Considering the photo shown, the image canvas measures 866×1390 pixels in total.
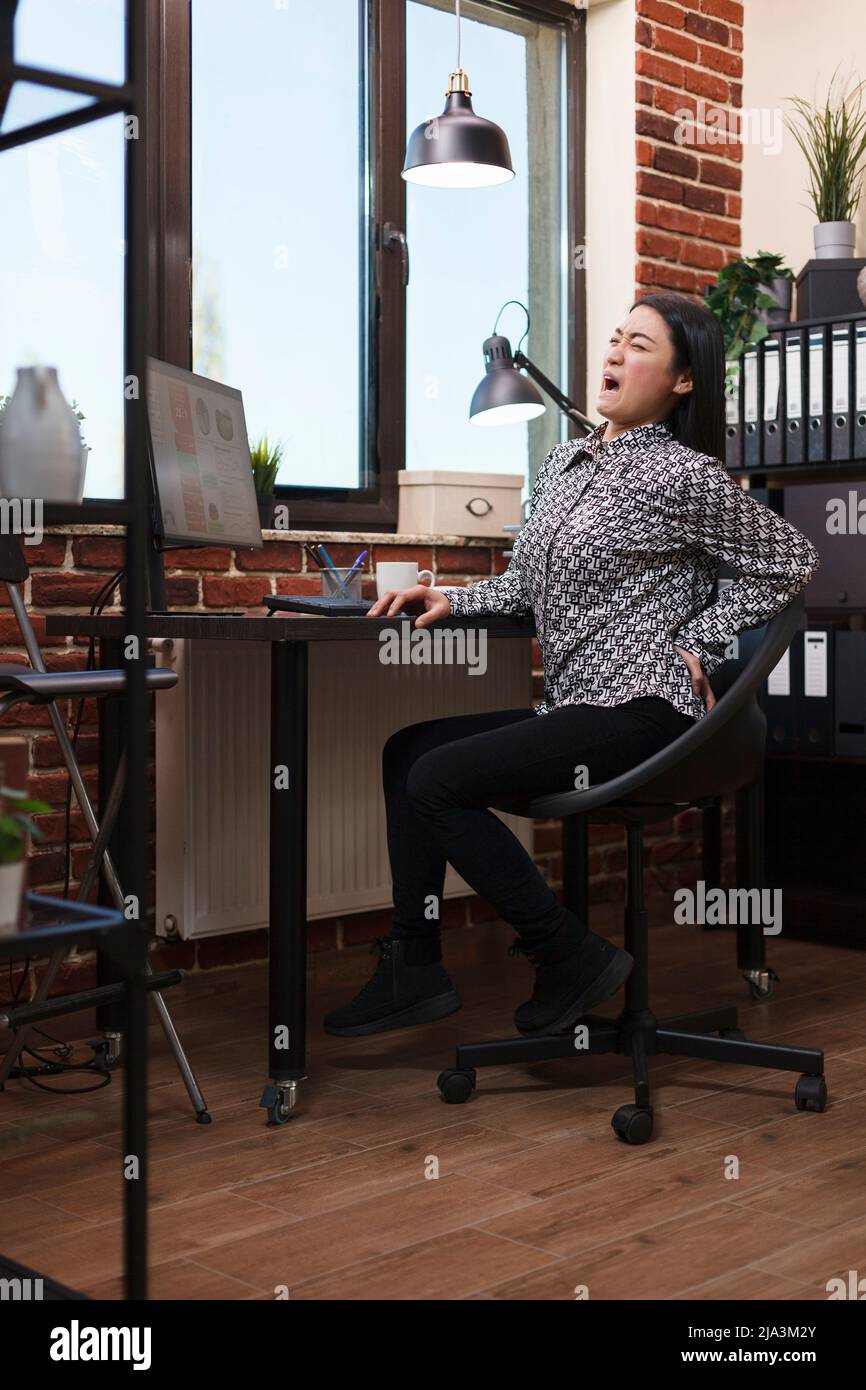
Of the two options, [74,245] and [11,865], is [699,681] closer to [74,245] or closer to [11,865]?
[11,865]

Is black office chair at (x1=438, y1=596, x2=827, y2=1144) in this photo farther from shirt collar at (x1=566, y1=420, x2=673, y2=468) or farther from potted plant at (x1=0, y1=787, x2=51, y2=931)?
potted plant at (x1=0, y1=787, x2=51, y2=931)

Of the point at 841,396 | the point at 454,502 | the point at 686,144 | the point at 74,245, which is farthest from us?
the point at 686,144

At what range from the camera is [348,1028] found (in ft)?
8.29

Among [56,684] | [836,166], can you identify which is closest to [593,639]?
[56,684]

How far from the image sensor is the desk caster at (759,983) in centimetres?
312

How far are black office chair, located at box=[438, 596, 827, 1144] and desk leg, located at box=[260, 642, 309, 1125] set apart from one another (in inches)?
10.4

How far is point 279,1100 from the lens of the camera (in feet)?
7.63

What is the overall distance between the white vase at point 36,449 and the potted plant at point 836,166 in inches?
109

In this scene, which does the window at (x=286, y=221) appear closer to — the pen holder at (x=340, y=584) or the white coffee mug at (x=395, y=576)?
the pen holder at (x=340, y=584)

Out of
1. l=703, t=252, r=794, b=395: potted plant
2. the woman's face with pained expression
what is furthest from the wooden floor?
l=703, t=252, r=794, b=395: potted plant

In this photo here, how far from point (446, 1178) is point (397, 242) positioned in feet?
7.39

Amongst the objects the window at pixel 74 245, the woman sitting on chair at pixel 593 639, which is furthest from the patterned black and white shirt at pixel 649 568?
the window at pixel 74 245
